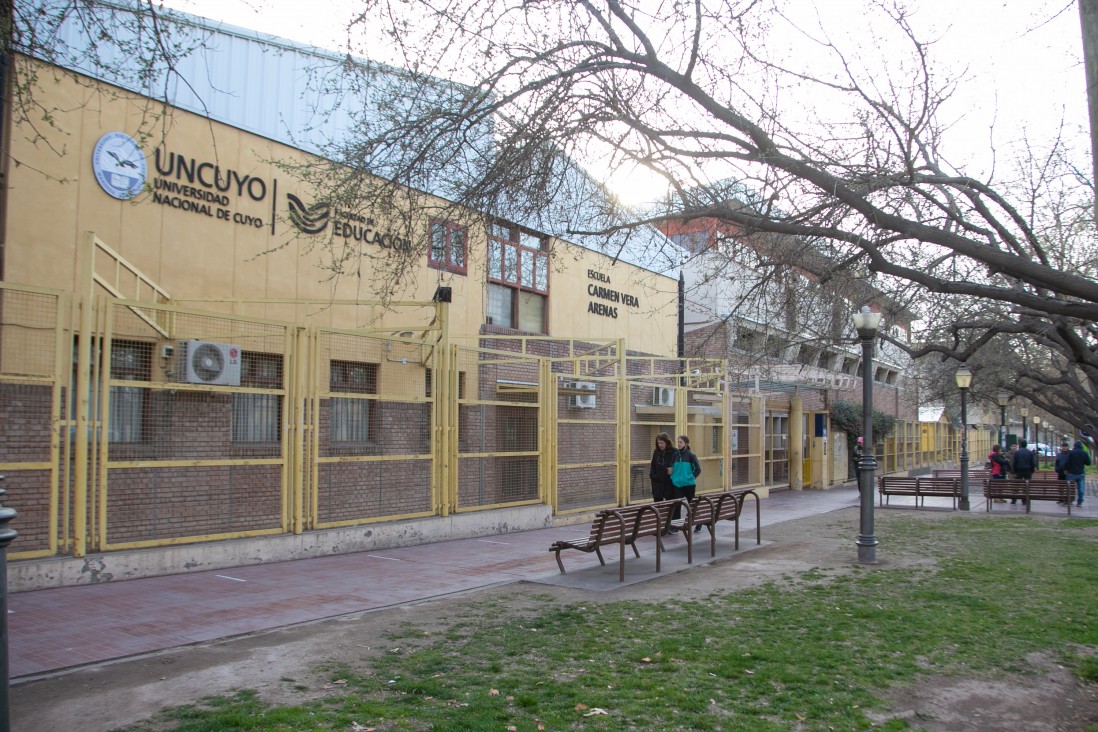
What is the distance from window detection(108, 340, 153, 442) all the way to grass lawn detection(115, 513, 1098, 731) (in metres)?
4.33

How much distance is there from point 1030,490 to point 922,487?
99.4 inches

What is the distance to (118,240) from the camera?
1056 centimetres

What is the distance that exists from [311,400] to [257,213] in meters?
3.24

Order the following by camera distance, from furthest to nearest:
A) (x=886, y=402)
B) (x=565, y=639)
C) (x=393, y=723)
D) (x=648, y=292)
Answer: (x=886, y=402)
(x=648, y=292)
(x=565, y=639)
(x=393, y=723)

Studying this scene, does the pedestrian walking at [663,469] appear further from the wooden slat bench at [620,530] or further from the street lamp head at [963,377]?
the street lamp head at [963,377]

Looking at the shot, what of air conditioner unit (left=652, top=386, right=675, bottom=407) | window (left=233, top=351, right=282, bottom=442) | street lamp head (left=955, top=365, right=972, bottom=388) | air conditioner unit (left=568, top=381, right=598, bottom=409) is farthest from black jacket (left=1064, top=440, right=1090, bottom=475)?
window (left=233, top=351, right=282, bottom=442)

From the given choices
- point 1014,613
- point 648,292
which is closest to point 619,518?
point 1014,613

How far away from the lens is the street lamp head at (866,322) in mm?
11273

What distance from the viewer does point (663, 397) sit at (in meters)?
20.8

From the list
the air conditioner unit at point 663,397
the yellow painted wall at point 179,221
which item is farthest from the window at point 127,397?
the air conditioner unit at point 663,397

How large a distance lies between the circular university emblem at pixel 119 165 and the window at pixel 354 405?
3.52 metres

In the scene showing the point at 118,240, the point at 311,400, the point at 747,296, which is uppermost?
the point at 118,240

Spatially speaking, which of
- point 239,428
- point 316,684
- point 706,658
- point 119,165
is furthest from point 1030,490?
point 119,165

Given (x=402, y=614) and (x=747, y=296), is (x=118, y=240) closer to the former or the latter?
(x=402, y=614)
